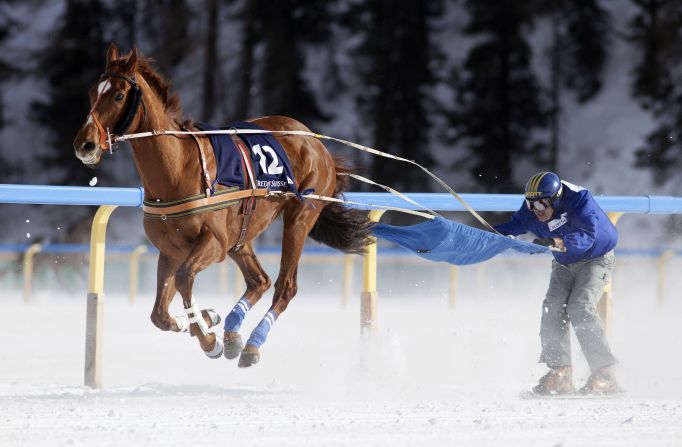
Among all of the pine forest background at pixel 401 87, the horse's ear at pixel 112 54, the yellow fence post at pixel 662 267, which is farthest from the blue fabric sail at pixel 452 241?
the pine forest background at pixel 401 87

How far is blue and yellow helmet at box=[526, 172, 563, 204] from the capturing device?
5844 millimetres

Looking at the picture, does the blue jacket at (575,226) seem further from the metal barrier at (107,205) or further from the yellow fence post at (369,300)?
the yellow fence post at (369,300)

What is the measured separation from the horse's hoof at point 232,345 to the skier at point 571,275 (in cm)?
159

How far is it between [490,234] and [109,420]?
2446 millimetres

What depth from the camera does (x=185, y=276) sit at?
5352 mm

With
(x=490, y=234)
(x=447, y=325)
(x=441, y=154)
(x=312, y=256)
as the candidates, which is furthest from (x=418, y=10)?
(x=490, y=234)

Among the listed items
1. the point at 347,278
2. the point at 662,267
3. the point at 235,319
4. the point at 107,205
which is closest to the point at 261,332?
the point at 235,319

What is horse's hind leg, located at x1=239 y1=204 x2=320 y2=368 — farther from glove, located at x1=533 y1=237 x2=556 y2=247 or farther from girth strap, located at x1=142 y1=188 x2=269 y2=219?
glove, located at x1=533 y1=237 x2=556 y2=247

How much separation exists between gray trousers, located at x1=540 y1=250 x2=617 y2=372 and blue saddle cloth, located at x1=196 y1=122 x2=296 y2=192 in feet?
5.25

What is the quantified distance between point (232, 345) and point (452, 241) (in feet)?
4.58

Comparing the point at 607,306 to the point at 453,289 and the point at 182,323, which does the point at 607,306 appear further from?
the point at 453,289

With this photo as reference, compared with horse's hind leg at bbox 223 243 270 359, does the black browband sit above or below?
above

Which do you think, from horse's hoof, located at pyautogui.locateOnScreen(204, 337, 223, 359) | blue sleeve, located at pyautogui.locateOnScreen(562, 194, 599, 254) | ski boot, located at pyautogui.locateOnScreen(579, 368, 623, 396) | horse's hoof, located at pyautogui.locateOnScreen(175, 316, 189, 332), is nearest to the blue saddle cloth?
horse's hoof, located at pyautogui.locateOnScreen(175, 316, 189, 332)

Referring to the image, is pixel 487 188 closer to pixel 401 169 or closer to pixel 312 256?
pixel 401 169
